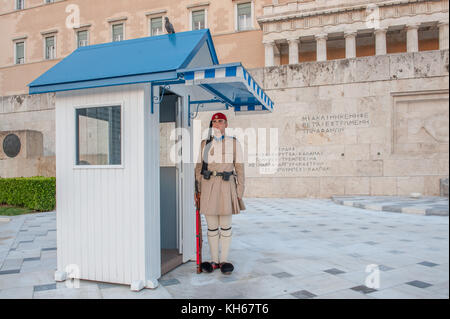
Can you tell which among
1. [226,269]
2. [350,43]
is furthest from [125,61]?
[350,43]

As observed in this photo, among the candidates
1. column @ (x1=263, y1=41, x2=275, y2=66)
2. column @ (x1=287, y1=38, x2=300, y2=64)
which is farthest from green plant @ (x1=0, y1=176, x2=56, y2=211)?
column @ (x1=287, y1=38, x2=300, y2=64)

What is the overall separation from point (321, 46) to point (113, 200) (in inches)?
987

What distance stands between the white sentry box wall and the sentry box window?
72 millimetres

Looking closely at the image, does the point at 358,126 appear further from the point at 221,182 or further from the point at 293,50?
the point at 293,50

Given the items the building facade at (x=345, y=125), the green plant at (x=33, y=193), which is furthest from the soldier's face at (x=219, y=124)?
the building facade at (x=345, y=125)

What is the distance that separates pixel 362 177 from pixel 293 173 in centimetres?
237

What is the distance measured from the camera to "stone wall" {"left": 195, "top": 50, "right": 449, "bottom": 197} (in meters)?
12.7

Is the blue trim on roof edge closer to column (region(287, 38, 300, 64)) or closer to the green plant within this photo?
the green plant

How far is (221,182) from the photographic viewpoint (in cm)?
461

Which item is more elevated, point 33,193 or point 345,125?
point 345,125

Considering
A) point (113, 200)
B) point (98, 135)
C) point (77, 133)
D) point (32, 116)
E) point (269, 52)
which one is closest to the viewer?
point (113, 200)

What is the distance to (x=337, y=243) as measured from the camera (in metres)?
6.35
